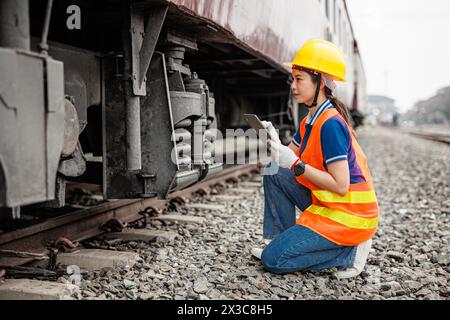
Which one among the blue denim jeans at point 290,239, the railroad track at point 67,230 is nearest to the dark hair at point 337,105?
the blue denim jeans at point 290,239

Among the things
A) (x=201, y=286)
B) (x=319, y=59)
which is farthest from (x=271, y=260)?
(x=319, y=59)

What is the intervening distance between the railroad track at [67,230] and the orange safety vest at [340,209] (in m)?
1.56

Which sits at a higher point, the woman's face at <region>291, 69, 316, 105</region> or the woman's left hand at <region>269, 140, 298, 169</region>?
the woman's face at <region>291, 69, 316, 105</region>

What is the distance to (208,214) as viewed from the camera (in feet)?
15.6

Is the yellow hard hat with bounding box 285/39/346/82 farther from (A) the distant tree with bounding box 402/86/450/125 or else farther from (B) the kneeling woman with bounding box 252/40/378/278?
(A) the distant tree with bounding box 402/86/450/125

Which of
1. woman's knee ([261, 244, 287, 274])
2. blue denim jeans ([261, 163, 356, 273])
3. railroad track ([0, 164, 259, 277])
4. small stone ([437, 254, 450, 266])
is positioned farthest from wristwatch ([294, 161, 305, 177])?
railroad track ([0, 164, 259, 277])

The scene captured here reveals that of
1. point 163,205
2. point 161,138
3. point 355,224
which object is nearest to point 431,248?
point 355,224

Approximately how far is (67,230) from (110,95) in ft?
3.61

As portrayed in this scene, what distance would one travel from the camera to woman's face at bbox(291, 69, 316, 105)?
116 inches

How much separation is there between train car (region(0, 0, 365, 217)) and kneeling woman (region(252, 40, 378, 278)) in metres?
0.65

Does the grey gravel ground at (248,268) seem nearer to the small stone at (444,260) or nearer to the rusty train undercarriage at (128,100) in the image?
the small stone at (444,260)

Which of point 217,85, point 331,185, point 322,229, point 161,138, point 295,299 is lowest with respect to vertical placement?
point 295,299
